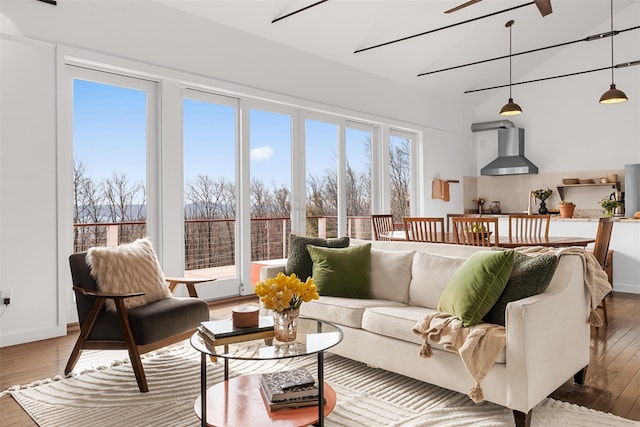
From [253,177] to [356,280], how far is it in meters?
2.66

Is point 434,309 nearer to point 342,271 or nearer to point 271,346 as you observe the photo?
point 342,271

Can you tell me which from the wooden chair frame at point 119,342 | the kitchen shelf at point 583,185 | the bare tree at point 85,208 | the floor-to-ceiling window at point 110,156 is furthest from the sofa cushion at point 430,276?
the kitchen shelf at point 583,185

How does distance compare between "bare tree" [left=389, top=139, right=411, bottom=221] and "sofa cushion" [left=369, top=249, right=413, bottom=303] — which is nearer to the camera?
"sofa cushion" [left=369, top=249, right=413, bottom=303]

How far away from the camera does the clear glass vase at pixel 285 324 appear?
2219mm

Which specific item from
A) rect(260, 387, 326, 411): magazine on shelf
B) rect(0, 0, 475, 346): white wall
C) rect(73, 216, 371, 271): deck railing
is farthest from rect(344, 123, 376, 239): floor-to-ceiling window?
rect(260, 387, 326, 411): magazine on shelf

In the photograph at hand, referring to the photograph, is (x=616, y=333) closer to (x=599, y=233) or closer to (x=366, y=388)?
(x=599, y=233)

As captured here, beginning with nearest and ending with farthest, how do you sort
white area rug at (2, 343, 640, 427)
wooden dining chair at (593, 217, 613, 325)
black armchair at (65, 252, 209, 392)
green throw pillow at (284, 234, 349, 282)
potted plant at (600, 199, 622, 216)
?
white area rug at (2, 343, 640, 427) → black armchair at (65, 252, 209, 392) → green throw pillow at (284, 234, 349, 282) → wooden dining chair at (593, 217, 613, 325) → potted plant at (600, 199, 622, 216)

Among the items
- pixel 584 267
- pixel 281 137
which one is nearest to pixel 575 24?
pixel 281 137

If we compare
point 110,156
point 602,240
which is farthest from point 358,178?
point 110,156

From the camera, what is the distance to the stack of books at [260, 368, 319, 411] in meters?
2.12

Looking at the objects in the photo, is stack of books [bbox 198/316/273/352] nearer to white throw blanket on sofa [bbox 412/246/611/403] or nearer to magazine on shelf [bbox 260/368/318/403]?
magazine on shelf [bbox 260/368/318/403]

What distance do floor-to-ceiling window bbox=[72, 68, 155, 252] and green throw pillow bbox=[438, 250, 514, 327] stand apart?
3386 mm

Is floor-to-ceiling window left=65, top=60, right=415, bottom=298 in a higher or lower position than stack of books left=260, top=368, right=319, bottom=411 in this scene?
higher

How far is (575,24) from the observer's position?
24.3 ft
